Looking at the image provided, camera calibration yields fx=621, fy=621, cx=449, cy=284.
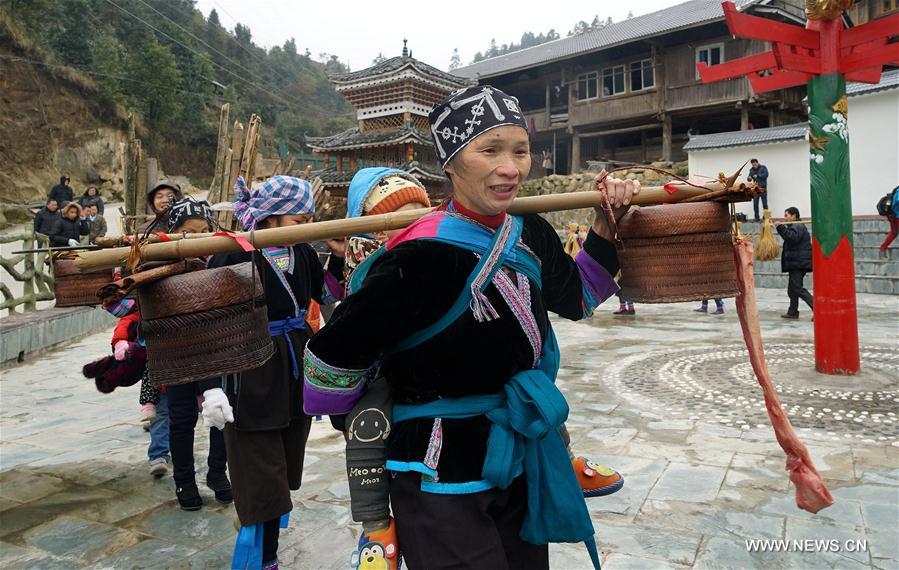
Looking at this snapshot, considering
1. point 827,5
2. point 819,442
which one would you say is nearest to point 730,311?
point 827,5

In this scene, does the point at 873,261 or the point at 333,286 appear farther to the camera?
the point at 873,261

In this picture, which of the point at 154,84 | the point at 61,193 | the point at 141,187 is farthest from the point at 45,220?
the point at 154,84

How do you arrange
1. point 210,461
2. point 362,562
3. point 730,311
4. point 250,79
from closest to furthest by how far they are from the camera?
point 362,562 < point 210,461 < point 730,311 < point 250,79

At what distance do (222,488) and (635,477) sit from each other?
2.86m

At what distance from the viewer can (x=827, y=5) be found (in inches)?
254

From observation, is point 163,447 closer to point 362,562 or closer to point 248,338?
point 248,338

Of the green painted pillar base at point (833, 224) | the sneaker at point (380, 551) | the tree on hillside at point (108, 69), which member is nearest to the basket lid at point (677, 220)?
the sneaker at point (380, 551)

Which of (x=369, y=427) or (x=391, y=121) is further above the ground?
(x=391, y=121)

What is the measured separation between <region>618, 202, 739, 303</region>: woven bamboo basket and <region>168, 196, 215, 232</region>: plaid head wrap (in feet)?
9.09

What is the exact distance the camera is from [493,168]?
189 centimetres

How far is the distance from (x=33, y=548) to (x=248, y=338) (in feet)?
8.53

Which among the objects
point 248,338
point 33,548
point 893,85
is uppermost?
point 893,85

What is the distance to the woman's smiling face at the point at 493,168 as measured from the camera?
189 centimetres

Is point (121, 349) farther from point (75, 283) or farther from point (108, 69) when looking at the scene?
point (108, 69)
